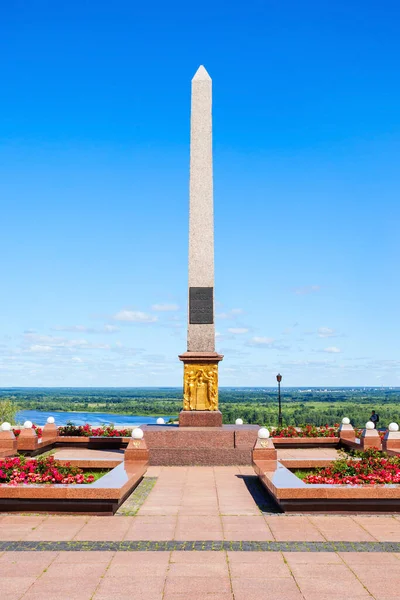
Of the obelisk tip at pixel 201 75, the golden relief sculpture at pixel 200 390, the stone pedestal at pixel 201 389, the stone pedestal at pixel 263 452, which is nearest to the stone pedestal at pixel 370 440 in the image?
the stone pedestal at pixel 201 389

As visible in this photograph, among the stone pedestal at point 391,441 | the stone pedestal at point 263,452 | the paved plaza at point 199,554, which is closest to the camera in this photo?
the paved plaza at point 199,554

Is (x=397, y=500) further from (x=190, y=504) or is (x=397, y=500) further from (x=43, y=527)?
(x=43, y=527)

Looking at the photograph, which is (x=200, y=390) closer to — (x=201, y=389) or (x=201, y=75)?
(x=201, y=389)

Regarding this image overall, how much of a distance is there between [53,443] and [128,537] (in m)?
11.1

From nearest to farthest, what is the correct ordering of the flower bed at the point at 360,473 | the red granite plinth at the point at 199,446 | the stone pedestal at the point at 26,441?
the flower bed at the point at 360,473 < the red granite plinth at the point at 199,446 < the stone pedestal at the point at 26,441

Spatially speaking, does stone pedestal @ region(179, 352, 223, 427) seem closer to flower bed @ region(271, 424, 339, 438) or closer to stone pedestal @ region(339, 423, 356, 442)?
flower bed @ region(271, 424, 339, 438)

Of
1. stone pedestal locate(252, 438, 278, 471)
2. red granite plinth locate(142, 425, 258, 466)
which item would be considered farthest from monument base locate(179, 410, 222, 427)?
stone pedestal locate(252, 438, 278, 471)

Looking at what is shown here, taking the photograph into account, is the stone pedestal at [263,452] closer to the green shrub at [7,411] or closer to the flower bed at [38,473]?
the flower bed at [38,473]

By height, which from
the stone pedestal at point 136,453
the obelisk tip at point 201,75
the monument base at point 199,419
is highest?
the obelisk tip at point 201,75

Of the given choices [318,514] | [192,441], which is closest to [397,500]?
[318,514]

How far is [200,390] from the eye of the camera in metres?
15.1

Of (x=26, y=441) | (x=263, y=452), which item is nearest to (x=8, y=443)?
(x=26, y=441)

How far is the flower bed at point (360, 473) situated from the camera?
9203 millimetres

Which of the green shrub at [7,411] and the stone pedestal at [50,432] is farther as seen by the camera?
the green shrub at [7,411]
